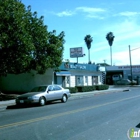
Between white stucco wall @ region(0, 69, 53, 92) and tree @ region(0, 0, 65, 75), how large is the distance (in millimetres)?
7724

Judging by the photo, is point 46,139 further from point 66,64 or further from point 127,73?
point 127,73

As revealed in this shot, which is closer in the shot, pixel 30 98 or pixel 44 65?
pixel 30 98

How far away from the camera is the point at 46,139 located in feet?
24.1

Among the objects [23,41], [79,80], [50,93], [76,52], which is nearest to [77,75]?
[79,80]

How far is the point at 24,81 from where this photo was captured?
1388 inches

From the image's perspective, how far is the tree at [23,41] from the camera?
2086 centimetres

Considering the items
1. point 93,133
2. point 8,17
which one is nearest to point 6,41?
point 8,17

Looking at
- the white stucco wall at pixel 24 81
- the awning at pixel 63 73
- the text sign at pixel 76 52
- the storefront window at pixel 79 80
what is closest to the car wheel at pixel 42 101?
the white stucco wall at pixel 24 81

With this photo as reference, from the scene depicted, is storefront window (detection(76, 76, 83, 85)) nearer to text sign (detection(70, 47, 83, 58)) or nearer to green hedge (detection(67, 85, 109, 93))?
green hedge (detection(67, 85, 109, 93))

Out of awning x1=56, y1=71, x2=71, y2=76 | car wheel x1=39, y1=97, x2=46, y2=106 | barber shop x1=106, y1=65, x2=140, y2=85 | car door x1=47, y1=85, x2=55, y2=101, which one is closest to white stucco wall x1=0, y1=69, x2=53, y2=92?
awning x1=56, y1=71, x2=71, y2=76

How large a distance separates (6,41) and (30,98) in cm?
537

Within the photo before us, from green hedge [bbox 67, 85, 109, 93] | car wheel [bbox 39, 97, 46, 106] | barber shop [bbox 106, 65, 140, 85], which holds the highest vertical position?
barber shop [bbox 106, 65, 140, 85]

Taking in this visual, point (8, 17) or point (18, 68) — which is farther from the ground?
point (8, 17)

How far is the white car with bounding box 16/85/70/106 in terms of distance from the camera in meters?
17.9
